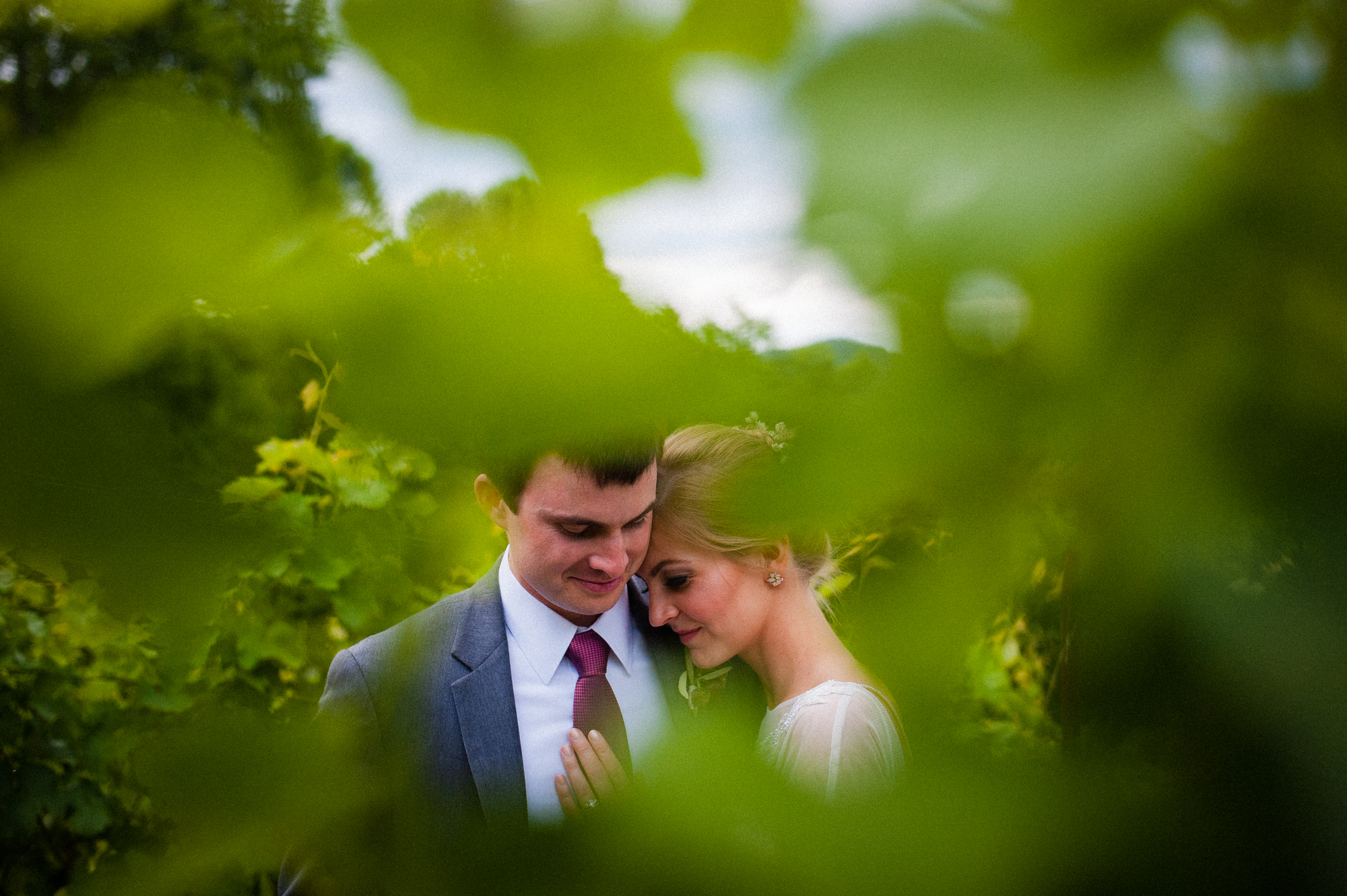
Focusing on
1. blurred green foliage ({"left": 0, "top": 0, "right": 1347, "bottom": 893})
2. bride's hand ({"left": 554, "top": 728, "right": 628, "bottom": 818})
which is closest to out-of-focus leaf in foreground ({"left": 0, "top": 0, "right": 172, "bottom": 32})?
blurred green foliage ({"left": 0, "top": 0, "right": 1347, "bottom": 893})

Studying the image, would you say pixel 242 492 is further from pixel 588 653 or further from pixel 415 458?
pixel 588 653

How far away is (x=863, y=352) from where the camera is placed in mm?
190

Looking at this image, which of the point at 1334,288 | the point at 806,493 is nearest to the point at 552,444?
the point at 806,493

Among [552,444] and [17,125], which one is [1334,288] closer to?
[552,444]

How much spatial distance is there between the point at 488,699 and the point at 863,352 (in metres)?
0.89

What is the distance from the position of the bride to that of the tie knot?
7.7 inches

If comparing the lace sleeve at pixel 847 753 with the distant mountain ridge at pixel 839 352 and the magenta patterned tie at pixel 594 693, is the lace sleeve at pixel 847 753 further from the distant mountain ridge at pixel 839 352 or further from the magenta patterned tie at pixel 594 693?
the magenta patterned tie at pixel 594 693

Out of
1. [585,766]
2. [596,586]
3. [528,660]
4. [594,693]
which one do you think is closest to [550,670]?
[528,660]

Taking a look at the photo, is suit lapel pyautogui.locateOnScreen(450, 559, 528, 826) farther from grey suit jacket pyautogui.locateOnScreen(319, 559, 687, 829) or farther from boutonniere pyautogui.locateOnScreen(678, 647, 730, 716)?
boutonniere pyautogui.locateOnScreen(678, 647, 730, 716)

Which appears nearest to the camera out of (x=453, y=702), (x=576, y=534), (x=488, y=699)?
(x=576, y=534)

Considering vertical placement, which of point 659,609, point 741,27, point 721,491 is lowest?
point 659,609

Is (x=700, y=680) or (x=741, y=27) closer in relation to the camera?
(x=741, y=27)

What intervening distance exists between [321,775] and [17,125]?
0.52 feet

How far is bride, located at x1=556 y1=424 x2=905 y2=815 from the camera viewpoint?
206mm
